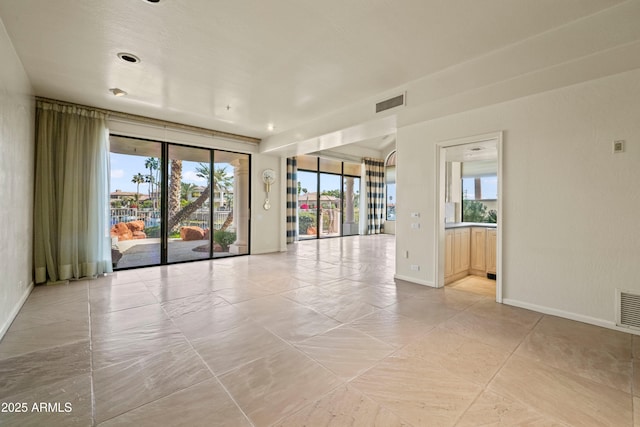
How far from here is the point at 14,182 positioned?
312cm

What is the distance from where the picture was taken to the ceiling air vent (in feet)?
13.4

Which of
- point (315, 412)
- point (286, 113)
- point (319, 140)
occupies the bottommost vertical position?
point (315, 412)

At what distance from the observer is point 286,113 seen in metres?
5.20

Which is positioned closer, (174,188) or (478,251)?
(478,251)

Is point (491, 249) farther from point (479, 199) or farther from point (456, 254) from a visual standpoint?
point (479, 199)

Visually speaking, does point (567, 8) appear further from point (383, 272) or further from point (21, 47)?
point (21, 47)

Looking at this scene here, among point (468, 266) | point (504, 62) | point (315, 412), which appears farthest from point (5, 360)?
point (468, 266)

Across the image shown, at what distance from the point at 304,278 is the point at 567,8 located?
4.43 meters

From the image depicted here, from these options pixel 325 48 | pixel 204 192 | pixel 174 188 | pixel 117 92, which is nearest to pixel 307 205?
pixel 204 192

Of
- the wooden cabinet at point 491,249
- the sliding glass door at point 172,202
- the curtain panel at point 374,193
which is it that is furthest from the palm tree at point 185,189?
the curtain panel at point 374,193

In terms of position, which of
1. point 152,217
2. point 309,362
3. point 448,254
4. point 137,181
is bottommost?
point 309,362

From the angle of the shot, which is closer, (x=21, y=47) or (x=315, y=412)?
(x=315, y=412)

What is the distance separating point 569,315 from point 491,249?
72.2 inches

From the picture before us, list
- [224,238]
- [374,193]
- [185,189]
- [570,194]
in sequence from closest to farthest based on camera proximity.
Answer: [570,194] → [185,189] → [224,238] → [374,193]
